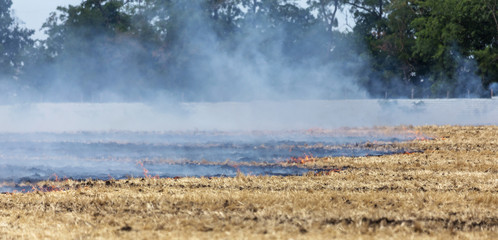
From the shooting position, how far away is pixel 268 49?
47.1 m

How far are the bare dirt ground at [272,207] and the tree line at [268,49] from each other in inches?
1179

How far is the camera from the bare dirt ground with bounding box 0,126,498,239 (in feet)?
28.5

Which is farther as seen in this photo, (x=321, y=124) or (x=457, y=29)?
(x=457, y=29)

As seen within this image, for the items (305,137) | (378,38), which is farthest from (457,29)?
(305,137)

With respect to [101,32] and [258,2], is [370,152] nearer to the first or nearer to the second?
[258,2]

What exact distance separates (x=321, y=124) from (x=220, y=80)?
11111 millimetres

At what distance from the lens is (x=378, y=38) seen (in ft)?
180

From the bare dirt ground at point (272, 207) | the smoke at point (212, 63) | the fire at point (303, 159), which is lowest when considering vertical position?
the bare dirt ground at point (272, 207)

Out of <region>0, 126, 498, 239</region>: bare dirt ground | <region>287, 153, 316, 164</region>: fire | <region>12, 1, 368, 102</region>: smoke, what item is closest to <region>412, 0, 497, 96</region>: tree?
<region>12, 1, 368, 102</region>: smoke

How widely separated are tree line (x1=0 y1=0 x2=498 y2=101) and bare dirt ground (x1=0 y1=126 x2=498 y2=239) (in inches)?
1179

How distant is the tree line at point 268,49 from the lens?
1823 inches

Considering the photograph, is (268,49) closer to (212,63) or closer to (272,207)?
(212,63)

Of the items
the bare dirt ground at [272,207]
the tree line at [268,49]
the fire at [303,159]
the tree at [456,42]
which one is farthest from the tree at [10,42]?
the bare dirt ground at [272,207]

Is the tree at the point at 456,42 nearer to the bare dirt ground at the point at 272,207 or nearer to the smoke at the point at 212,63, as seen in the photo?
the smoke at the point at 212,63
